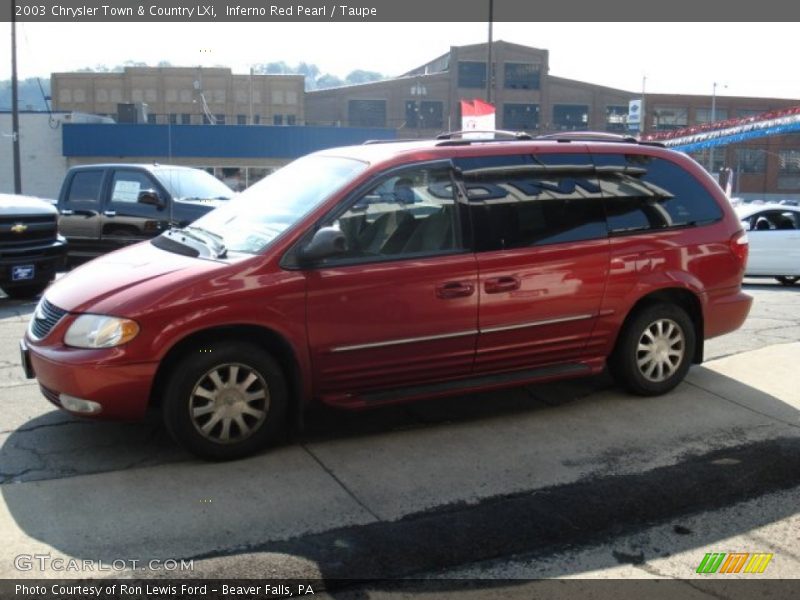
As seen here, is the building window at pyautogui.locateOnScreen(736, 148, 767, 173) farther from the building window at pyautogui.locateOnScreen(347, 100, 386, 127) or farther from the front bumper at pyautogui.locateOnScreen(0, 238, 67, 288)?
the front bumper at pyautogui.locateOnScreen(0, 238, 67, 288)

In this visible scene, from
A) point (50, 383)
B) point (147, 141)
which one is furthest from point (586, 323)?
point (147, 141)

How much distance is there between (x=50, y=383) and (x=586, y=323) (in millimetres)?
3388

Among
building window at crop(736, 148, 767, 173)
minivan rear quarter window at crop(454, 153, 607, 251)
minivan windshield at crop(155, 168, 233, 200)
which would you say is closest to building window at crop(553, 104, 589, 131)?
building window at crop(736, 148, 767, 173)

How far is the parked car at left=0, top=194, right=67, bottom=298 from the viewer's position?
948 centimetres

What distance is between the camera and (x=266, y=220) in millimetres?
5004

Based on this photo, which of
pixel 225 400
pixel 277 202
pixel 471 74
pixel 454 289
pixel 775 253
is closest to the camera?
pixel 225 400

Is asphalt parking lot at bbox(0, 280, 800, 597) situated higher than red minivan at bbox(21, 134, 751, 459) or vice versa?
red minivan at bbox(21, 134, 751, 459)

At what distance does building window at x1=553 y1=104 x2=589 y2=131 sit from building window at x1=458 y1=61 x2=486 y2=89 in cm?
845

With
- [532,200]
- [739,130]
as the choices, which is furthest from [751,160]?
[532,200]

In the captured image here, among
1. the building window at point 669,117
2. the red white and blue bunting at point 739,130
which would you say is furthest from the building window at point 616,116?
the red white and blue bunting at point 739,130

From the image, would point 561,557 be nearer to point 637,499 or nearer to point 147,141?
point 637,499

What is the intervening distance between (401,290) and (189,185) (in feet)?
25.8

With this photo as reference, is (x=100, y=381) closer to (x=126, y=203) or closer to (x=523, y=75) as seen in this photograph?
(x=126, y=203)

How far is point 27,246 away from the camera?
31.7ft
